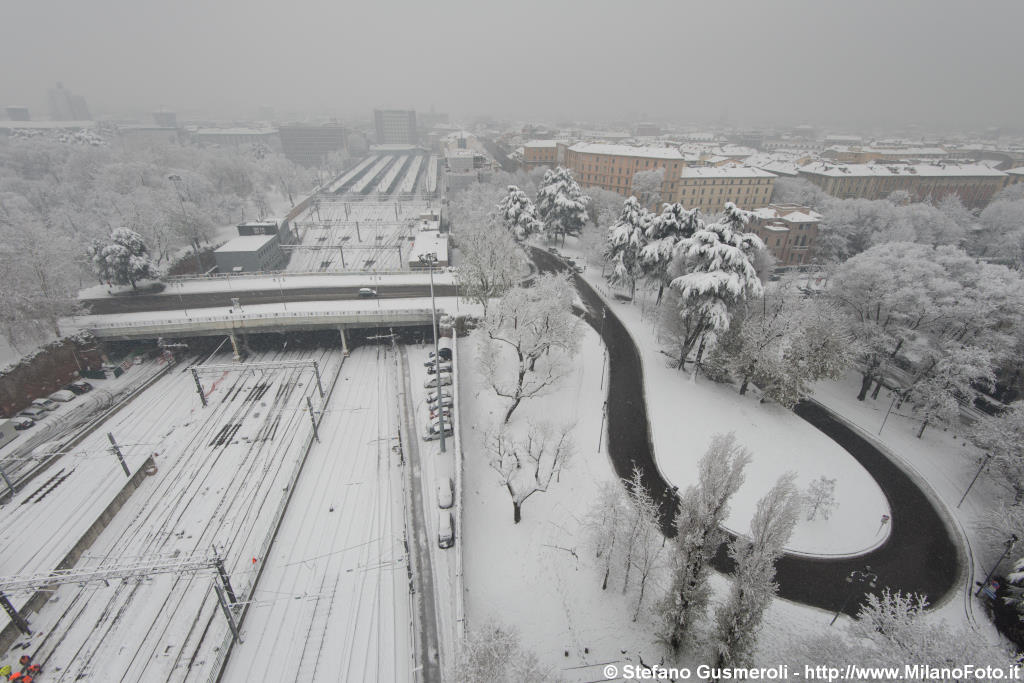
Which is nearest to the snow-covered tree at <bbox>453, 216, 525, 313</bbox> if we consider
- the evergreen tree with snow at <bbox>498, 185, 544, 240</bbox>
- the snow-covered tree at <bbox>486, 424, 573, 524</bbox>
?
the evergreen tree with snow at <bbox>498, 185, 544, 240</bbox>

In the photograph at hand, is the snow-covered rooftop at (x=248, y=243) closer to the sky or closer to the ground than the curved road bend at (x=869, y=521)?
closer to the sky

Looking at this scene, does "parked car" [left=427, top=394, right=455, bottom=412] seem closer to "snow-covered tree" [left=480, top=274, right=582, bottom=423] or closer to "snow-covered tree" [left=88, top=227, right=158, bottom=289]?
"snow-covered tree" [left=480, top=274, right=582, bottom=423]

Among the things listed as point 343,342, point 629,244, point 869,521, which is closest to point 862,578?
point 869,521

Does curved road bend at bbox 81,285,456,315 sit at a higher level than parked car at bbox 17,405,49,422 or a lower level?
higher

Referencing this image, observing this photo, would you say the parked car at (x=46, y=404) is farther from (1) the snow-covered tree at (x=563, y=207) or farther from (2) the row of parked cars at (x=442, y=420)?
(1) the snow-covered tree at (x=563, y=207)

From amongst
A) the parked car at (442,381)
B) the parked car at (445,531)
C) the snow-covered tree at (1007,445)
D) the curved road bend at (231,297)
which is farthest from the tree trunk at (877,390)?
the curved road bend at (231,297)

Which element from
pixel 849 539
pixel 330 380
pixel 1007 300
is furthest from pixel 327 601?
pixel 1007 300
